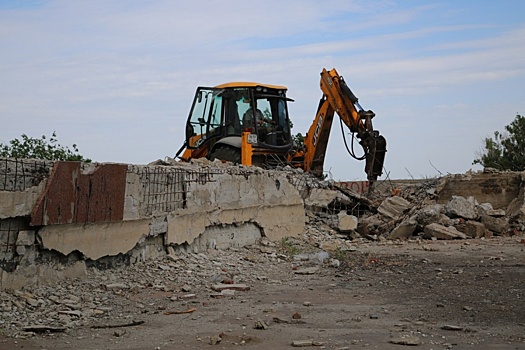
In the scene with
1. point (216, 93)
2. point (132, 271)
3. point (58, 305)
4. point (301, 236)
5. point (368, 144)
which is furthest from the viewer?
point (368, 144)

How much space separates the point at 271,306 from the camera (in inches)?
272

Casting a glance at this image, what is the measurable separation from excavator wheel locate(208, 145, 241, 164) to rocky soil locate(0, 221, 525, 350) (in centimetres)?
440

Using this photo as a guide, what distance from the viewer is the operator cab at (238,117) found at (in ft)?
49.6

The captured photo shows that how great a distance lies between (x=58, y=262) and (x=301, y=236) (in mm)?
6647

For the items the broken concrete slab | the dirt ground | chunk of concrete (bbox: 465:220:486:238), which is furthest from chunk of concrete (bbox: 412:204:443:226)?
the broken concrete slab

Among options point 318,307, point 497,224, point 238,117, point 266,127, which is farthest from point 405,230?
point 318,307

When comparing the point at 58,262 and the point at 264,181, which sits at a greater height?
the point at 264,181

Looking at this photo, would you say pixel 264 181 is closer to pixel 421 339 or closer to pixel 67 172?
pixel 67 172

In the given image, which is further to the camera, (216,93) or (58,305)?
(216,93)

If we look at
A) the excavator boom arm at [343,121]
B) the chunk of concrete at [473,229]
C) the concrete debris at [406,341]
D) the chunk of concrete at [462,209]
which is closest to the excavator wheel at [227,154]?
the excavator boom arm at [343,121]

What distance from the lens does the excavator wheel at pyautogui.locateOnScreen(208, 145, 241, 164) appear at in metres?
Result: 14.8

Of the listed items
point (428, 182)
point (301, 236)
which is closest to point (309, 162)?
point (428, 182)

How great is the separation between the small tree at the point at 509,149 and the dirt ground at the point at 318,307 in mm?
20613

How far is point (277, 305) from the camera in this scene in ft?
22.9
